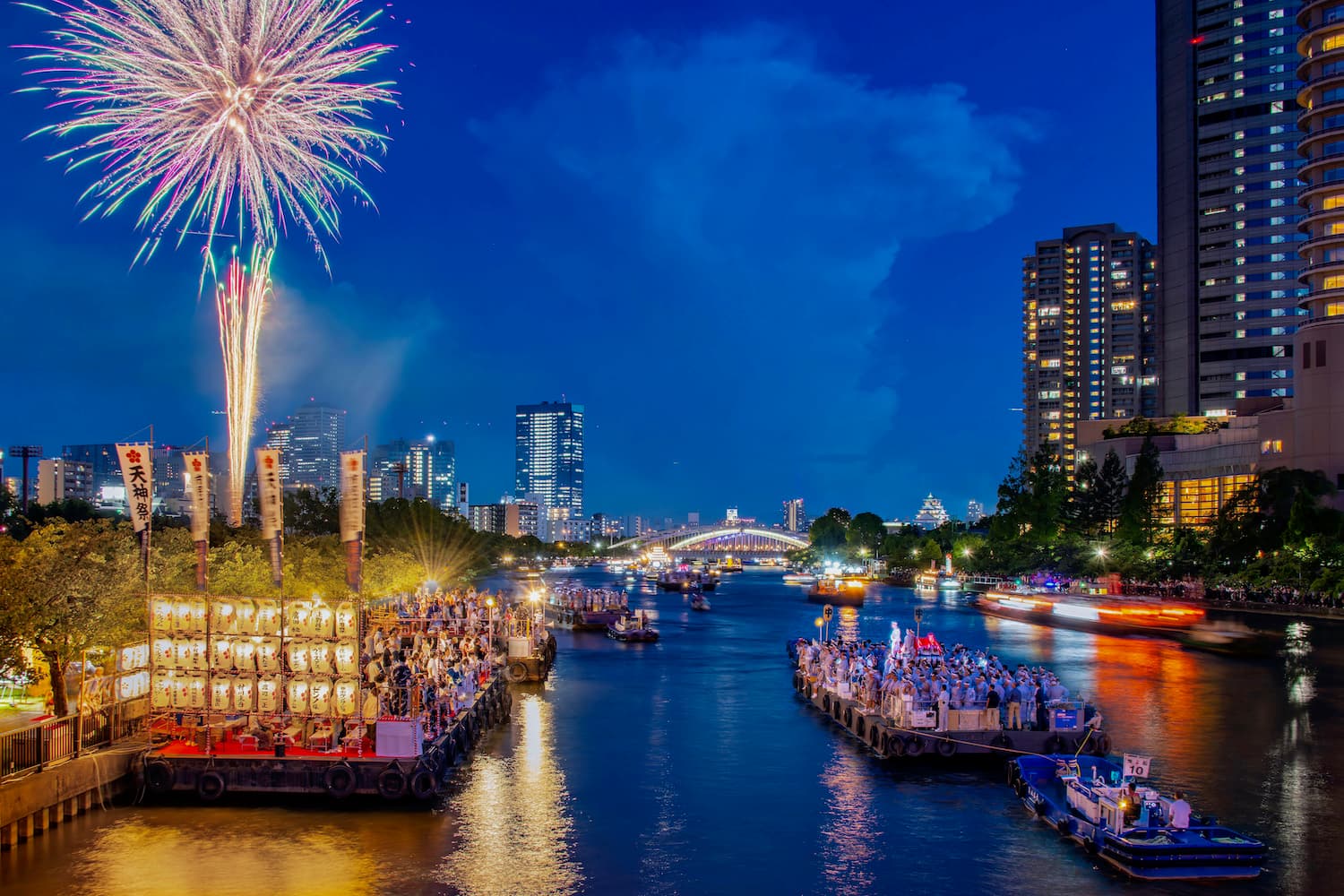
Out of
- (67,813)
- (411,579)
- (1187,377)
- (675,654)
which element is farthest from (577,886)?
(1187,377)

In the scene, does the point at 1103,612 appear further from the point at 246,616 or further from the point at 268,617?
the point at 246,616

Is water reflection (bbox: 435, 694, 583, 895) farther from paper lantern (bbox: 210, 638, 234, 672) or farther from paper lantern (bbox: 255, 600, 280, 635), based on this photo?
paper lantern (bbox: 210, 638, 234, 672)

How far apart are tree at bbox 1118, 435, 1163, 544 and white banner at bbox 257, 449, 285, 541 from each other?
330ft

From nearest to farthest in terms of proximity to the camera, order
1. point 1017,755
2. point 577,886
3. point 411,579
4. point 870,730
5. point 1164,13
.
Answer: point 577,886
point 1017,755
point 870,730
point 411,579
point 1164,13

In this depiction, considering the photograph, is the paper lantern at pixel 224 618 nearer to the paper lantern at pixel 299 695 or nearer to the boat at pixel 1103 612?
the paper lantern at pixel 299 695

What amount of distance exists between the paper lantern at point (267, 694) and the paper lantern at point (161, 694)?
2.22m

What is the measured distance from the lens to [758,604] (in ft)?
370

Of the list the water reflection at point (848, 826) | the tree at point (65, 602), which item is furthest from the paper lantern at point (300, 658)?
the water reflection at point (848, 826)

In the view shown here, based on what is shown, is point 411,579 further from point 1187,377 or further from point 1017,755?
point 1187,377

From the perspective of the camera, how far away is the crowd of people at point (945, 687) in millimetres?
31923

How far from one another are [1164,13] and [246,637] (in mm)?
177397

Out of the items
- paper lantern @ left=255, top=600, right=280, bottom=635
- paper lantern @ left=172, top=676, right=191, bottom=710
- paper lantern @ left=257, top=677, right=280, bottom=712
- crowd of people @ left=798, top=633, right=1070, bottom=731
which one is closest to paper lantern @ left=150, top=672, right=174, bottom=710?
paper lantern @ left=172, top=676, right=191, bottom=710

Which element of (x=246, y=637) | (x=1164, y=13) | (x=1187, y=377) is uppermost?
(x=1164, y=13)

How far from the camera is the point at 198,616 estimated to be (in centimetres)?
2703
